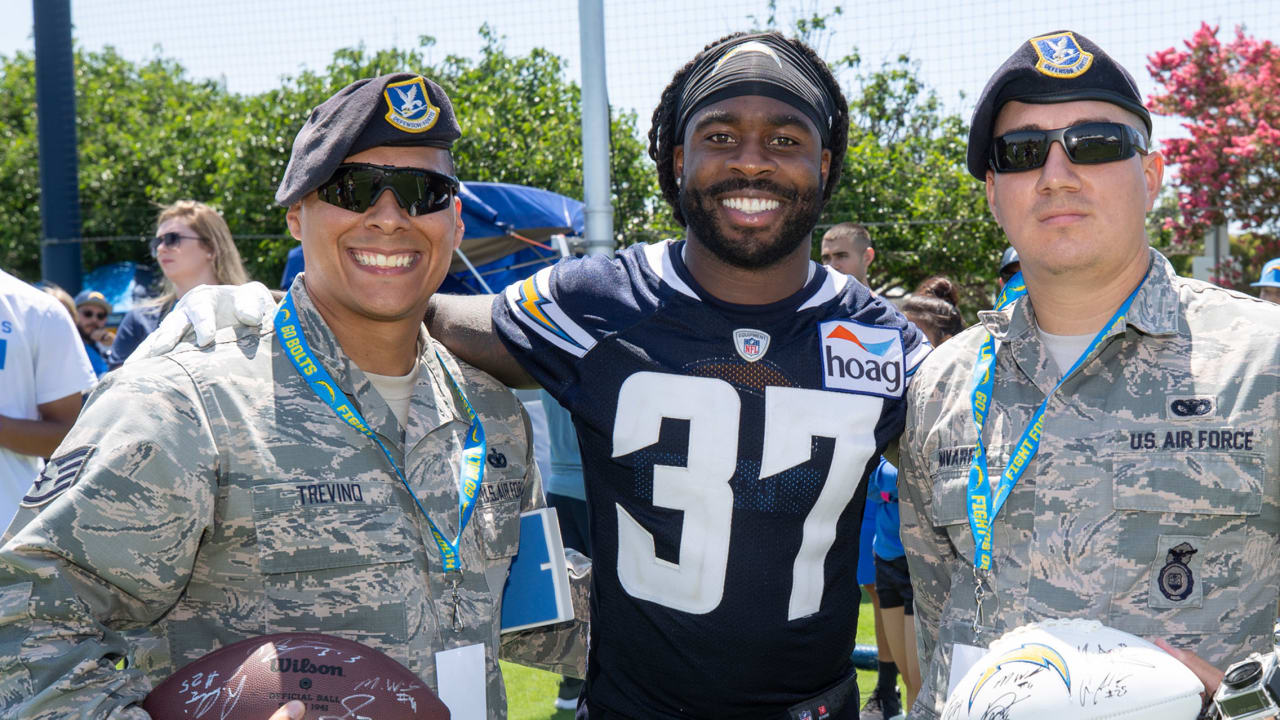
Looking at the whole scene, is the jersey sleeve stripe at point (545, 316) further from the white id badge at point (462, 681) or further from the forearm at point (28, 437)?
the forearm at point (28, 437)

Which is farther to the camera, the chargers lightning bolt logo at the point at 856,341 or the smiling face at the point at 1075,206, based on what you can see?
the chargers lightning bolt logo at the point at 856,341

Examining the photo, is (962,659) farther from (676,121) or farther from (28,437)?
(28,437)

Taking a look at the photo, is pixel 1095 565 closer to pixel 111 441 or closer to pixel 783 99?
pixel 783 99

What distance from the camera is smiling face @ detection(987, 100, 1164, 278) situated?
7.55ft

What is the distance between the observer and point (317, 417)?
2234 mm

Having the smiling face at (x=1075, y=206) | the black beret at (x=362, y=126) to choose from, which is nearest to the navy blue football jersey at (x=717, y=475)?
the smiling face at (x=1075, y=206)

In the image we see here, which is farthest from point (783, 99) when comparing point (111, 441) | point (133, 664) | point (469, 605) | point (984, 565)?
point (133, 664)

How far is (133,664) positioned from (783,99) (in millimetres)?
1879

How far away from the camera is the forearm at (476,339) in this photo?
8.91ft

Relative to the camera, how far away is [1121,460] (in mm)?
2227

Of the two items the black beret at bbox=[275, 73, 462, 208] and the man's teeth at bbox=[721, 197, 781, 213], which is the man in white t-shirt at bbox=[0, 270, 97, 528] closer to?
the black beret at bbox=[275, 73, 462, 208]

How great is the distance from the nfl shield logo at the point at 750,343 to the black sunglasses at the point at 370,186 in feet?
2.64

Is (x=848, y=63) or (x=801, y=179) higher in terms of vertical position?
(x=848, y=63)

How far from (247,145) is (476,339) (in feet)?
50.9
